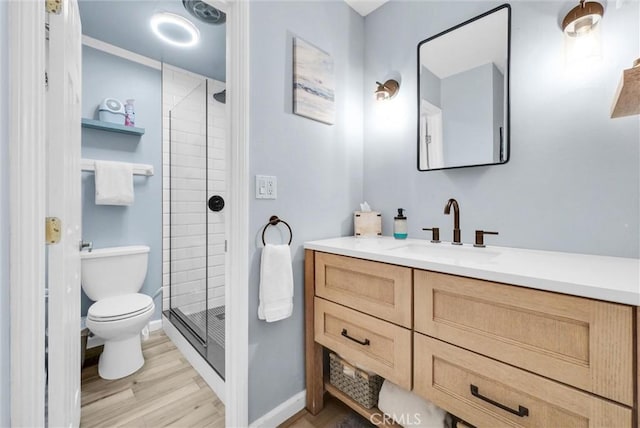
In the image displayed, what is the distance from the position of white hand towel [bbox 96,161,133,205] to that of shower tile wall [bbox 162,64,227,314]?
0.34 meters

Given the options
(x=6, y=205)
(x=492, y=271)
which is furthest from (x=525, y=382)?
(x=6, y=205)

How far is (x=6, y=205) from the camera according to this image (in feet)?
2.44

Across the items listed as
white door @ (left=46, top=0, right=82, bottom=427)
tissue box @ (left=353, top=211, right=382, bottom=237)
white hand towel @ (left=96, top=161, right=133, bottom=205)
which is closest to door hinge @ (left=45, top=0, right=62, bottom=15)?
white door @ (left=46, top=0, right=82, bottom=427)

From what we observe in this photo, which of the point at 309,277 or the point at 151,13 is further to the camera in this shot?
the point at 151,13

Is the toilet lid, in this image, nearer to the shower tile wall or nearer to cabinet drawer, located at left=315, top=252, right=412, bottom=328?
the shower tile wall

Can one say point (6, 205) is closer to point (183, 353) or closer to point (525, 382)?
point (525, 382)

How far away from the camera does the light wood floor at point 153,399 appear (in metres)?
1.42

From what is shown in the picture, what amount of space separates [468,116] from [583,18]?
1.67ft

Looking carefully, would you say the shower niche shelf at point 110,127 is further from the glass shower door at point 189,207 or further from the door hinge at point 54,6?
the door hinge at point 54,6

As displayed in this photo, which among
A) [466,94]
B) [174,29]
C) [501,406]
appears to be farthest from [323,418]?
[174,29]

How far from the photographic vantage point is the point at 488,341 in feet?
2.79

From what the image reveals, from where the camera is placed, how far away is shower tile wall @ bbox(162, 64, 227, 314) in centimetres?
226

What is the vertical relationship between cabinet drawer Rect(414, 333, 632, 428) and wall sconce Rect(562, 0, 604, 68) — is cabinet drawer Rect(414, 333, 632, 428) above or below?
below

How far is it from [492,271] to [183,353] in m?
2.15
